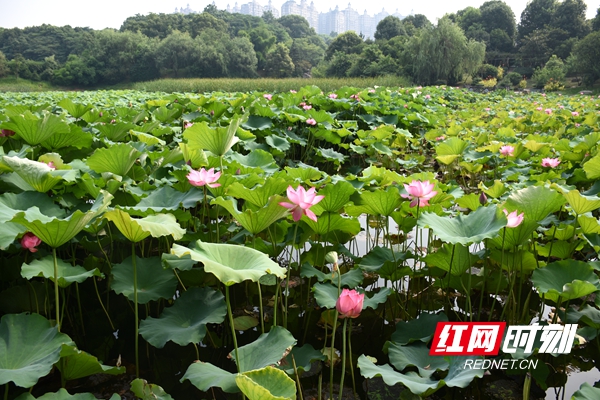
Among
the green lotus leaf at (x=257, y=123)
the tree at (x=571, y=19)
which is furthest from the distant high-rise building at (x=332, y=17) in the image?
the green lotus leaf at (x=257, y=123)

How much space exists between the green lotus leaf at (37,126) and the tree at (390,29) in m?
45.8

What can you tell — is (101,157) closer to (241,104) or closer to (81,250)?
(81,250)

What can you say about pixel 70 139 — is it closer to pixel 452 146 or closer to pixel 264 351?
pixel 264 351

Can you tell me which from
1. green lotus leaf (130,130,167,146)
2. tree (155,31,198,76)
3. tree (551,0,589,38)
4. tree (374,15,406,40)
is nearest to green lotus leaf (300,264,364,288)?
green lotus leaf (130,130,167,146)

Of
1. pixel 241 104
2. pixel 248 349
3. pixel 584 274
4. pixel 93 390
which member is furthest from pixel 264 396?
pixel 241 104

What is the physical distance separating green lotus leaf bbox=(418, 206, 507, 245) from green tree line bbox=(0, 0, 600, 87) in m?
21.9

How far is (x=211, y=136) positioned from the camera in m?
1.54

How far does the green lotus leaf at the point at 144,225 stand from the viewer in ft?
3.12

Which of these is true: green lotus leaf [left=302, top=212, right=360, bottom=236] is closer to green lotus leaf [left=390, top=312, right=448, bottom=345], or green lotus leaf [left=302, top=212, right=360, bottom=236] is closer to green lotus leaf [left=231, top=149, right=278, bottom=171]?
green lotus leaf [left=390, top=312, right=448, bottom=345]

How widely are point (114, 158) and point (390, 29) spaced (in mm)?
47124

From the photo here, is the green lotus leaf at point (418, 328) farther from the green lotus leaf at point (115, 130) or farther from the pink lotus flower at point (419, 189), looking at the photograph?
the green lotus leaf at point (115, 130)

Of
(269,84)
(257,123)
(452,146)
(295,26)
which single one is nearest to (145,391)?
(452,146)

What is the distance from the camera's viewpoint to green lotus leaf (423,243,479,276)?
51.3 inches

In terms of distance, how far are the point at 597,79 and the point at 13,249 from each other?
29.0 metres
